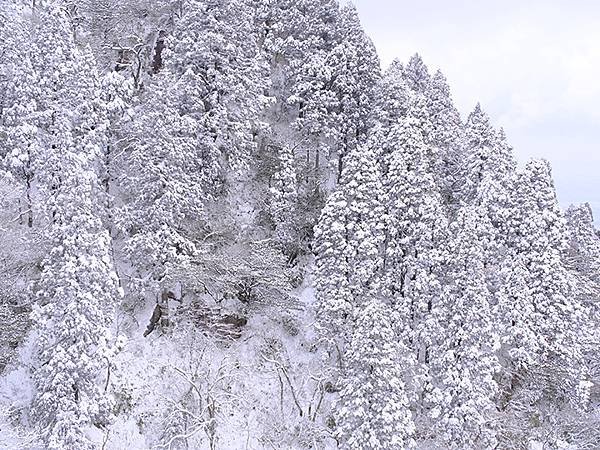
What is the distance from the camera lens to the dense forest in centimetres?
2159

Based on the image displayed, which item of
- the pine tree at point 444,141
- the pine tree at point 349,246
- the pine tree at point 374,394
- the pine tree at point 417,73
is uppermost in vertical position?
the pine tree at point 417,73

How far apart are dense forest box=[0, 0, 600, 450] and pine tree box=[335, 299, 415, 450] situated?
9 centimetres

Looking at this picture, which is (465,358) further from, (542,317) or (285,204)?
(285,204)

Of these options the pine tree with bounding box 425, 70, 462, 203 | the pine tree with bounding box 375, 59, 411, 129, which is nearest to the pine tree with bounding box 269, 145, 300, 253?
the pine tree with bounding box 375, 59, 411, 129

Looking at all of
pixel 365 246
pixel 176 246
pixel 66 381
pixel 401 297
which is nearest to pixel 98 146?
pixel 176 246

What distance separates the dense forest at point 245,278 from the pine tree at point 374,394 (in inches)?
3.6

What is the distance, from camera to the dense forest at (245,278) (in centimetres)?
2159

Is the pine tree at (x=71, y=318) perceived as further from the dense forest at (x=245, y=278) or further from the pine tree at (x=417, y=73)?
the pine tree at (x=417, y=73)

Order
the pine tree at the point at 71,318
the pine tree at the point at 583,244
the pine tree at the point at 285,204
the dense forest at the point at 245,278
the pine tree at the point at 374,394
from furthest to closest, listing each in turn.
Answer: the pine tree at the point at 583,244
the pine tree at the point at 285,204
the dense forest at the point at 245,278
the pine tree at the point at 374,394
the pine tree at the point at 71,318

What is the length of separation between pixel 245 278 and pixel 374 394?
393 inches

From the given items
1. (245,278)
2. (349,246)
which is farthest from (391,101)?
(245,278)

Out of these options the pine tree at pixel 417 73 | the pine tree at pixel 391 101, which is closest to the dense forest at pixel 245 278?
the pine tree at pixel 391 101

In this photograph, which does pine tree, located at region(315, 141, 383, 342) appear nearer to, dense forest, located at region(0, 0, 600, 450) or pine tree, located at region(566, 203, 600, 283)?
dense forest, located at region(0, 0, 600, 450)

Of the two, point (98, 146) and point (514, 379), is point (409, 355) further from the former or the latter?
point (98, 146)
